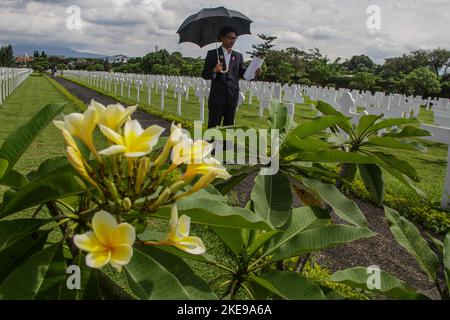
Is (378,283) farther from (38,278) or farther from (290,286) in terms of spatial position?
(38,278)

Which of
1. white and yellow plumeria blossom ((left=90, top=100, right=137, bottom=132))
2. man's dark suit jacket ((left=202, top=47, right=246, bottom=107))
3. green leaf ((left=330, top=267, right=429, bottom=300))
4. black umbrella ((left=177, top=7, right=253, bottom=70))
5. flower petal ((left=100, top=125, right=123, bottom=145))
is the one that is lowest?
green leaf ((left=330, top=267, right=429, bottom=300))

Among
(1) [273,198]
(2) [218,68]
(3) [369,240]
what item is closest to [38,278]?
(1) [273,198]

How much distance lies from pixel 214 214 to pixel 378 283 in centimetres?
51

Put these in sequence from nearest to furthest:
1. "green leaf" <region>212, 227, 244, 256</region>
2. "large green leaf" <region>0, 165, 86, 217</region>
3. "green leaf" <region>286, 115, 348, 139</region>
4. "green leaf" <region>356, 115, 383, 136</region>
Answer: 1. "large green leaf" <region>0, 165, 86, 217</region>
2. "green leaf" <region>212, 227, 244, 256</region>
3. "green leaf" <region>286, 115, 348, 139</region>
4. "green leaf" <region>356, 115, 383, 136</region>

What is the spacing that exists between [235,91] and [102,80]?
90.6 feet

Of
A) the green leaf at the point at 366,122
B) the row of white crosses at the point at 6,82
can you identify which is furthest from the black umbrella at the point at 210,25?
the row of white crosses at the point at 6,82

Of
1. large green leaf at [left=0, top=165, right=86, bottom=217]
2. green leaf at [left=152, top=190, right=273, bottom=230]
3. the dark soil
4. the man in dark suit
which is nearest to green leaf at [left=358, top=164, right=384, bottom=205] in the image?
green leaf at [left=152, top=190, right=273, bottom=230]

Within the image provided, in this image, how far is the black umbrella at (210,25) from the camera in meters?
6.77

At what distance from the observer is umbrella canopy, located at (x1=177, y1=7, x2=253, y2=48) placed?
267 inches

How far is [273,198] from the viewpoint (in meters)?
1.26

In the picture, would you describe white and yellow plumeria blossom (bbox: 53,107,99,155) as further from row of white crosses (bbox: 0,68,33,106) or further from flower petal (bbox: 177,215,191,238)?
row of white crosses (bbox: 0,68,33,106)

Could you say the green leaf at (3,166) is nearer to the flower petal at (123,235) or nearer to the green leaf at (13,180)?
the green leaf at (13,180)
